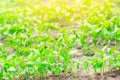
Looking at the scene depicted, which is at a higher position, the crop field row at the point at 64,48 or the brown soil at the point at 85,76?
the crop field row at the point at 64,48

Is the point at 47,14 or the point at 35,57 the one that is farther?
the point at 47,14

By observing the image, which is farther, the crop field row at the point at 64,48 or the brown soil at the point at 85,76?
the brown soil at the point at 85,76

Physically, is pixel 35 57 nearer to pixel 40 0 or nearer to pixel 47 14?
pixel 47 14

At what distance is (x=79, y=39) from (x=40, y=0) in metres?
3.60

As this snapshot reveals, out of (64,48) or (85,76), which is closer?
(64,48)

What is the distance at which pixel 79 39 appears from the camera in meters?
4.52

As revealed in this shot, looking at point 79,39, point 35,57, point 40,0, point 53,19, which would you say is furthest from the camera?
point 40,0

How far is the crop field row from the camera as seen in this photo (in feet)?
12.2

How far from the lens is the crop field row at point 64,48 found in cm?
371

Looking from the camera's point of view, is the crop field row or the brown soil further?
the brown soil

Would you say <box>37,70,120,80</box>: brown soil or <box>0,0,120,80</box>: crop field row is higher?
<box>0,0,120,80</box>: crop field row

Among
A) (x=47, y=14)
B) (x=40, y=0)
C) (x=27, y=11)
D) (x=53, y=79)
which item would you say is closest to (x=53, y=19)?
(x=47, y=14)

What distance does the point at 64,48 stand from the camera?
12.3 ft

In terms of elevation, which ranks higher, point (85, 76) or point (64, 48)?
point (64, 48)
